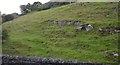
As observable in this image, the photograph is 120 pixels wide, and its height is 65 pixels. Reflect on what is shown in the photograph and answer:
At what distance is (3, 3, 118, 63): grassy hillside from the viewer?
79.3 m

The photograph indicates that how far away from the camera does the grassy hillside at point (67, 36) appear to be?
79.3 meters

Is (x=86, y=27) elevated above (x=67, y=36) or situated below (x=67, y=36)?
above

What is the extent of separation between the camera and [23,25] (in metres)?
116

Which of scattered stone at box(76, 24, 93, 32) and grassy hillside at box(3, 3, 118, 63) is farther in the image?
scattered stone at box(76, 24, 93, 32)

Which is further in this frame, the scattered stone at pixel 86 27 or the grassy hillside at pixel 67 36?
the scattered stone at pixel 86 27

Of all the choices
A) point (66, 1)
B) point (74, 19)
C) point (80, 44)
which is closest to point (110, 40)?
point (80, 44)

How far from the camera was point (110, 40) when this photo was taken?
86188mm

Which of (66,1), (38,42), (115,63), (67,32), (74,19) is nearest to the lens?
(115,63)

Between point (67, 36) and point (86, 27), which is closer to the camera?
point (67, 36)

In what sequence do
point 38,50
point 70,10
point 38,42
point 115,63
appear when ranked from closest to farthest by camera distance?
point 115,63
point 38,50
point 38,42
point 70,10

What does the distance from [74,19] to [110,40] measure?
86.3 feet

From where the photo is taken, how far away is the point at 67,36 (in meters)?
96.2

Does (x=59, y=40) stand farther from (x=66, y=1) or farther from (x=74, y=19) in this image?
(x=66, y=1)

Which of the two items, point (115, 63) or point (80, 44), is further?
point (80, 44)
